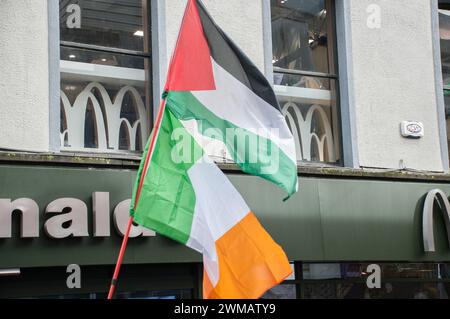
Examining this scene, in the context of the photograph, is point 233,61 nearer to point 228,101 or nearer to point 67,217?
point 228,101

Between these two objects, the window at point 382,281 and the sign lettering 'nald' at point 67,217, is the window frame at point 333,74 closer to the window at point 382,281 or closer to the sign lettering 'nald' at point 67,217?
the window at point 382,281

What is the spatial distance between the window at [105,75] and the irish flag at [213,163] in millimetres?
1948

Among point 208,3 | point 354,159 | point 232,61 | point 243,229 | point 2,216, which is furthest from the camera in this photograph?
point 354,159

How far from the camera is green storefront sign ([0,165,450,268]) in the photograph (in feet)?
25.5

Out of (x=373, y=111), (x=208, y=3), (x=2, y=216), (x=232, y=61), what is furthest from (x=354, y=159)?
(x=2, y=216)

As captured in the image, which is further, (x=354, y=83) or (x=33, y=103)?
(x=354, y=83)

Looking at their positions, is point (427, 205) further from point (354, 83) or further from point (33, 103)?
point (33, 103)

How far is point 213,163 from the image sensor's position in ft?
21.8

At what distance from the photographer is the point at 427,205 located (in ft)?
33.5

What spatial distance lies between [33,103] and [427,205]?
Result: 4790mm

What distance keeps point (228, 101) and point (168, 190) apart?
92cm

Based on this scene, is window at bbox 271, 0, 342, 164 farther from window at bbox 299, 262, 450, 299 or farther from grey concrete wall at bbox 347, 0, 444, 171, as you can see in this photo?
window at bbox 299, 262, 450, 299

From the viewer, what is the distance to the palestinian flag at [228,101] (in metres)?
6.65

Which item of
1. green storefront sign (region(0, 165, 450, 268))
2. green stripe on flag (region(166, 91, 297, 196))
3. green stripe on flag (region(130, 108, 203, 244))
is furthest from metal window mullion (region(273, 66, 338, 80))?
green stripe on flag (region(130, 108, 203, 244))
